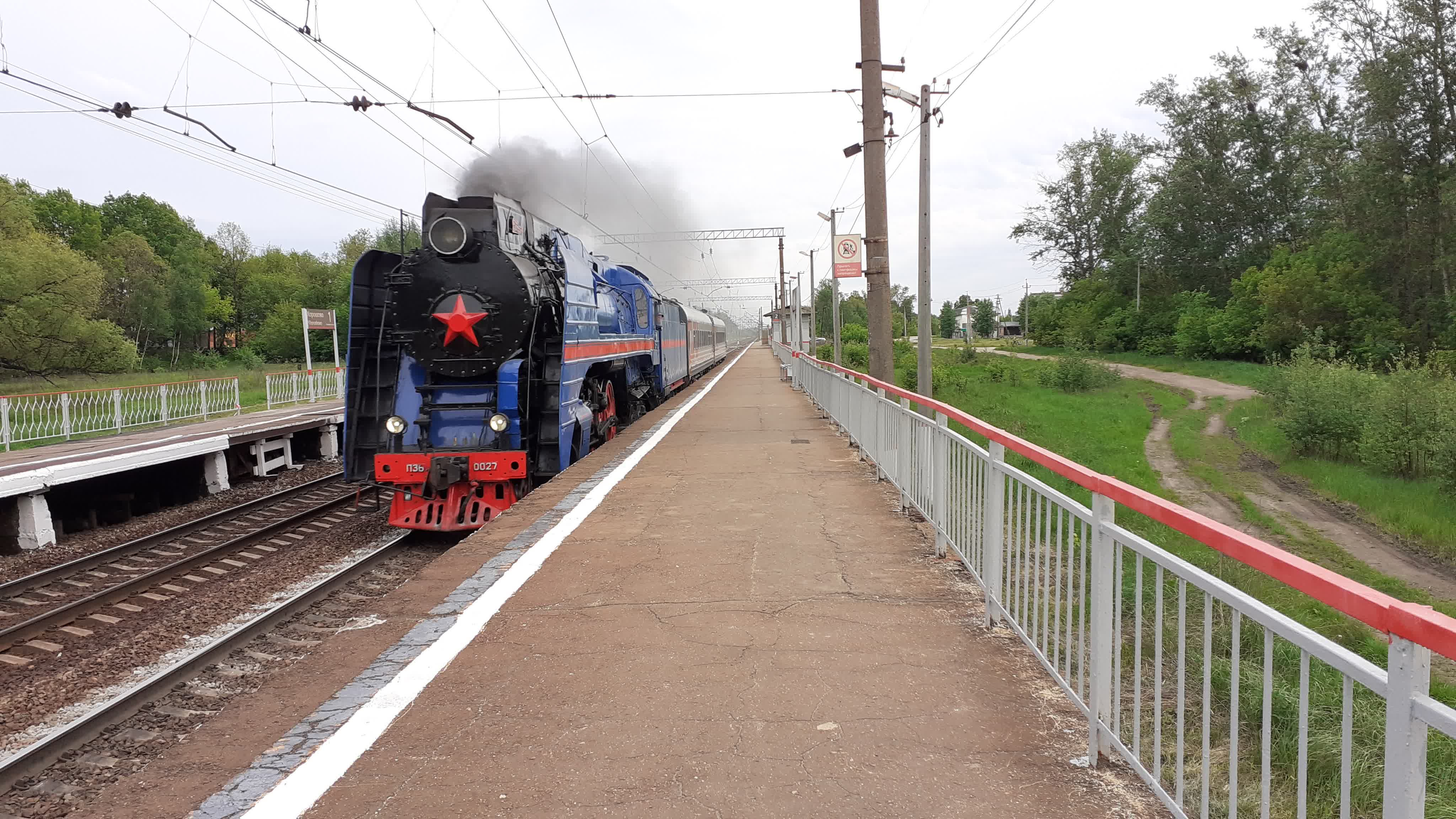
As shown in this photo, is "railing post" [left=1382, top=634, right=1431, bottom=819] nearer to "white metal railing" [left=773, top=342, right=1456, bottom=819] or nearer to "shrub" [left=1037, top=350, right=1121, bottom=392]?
"white metal railing" [left=773, top=342, right=1456, bottom=819]

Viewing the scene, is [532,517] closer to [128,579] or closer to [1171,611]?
[128,579]

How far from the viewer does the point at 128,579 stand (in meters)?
7.63

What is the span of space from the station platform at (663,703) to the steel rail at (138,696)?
0.96 m

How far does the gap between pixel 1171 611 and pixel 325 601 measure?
7.81 metres

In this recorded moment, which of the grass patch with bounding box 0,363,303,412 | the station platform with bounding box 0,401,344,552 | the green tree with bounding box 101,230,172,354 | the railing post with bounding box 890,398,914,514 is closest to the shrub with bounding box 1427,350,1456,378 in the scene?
the railing post with bounding box 890,398,914,514

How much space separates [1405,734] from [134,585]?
343 inches

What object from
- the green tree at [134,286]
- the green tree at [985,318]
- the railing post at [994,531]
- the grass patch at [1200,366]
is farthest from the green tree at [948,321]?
the railing post at [994,531]

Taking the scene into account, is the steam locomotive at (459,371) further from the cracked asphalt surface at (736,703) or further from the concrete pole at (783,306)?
the concrete pole at (783,306)

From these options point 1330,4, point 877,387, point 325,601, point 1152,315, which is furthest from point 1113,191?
point 325,601

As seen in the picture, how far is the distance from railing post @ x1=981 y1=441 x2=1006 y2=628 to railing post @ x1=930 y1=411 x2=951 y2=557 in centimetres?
99

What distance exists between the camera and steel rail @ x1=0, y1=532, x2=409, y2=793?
3928 mm

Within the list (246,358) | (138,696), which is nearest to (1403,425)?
(138,696)

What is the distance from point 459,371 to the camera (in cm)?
933

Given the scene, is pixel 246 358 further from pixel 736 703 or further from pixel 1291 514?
pixel 736 703
